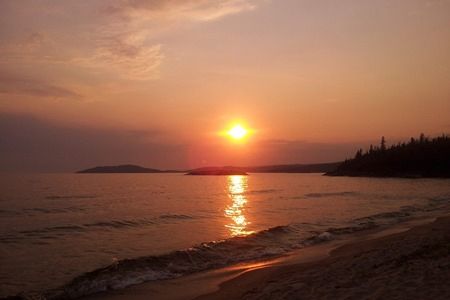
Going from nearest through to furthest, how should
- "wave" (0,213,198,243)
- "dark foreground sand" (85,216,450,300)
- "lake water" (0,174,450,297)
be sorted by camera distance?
"dark foreground sand" (85,216,450,300) < "lake water" (0,174,450,297) < "wave" (0,213,198,243)

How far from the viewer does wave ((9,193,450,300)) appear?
13.5 m

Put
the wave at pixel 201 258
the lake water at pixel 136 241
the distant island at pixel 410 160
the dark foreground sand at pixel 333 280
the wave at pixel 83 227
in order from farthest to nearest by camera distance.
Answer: the distant island at pixel 410 160 → the wave at pixel 83 227 → the lake water at pixel 136 241 → the wave at pixel 201 258 → the dark foreground sand at pixel 333 280

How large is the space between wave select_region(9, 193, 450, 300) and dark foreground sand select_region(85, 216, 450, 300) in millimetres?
807

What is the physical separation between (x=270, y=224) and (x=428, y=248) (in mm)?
16890

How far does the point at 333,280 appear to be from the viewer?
35.0 ft

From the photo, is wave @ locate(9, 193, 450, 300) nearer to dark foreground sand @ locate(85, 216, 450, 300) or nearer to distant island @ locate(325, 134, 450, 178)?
dark foreground sand @ locate(85, 216, 450, 300)

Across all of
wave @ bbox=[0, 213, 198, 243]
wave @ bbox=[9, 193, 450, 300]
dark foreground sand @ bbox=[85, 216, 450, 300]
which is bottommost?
wave @ bbox=[0, 213, 198, 243]

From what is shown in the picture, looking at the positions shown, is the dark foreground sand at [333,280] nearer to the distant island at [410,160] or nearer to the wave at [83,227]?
the wave at [83,227]

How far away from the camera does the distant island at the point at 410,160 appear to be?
148 metres

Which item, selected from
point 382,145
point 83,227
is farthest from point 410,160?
point 83,227

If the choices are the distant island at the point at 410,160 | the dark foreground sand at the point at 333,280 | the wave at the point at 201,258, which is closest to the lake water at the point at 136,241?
the wave at the point at 201,258

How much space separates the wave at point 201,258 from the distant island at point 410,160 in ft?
441

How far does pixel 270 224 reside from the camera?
29.6m

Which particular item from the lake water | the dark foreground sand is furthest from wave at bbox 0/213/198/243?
the dark foreground sand
